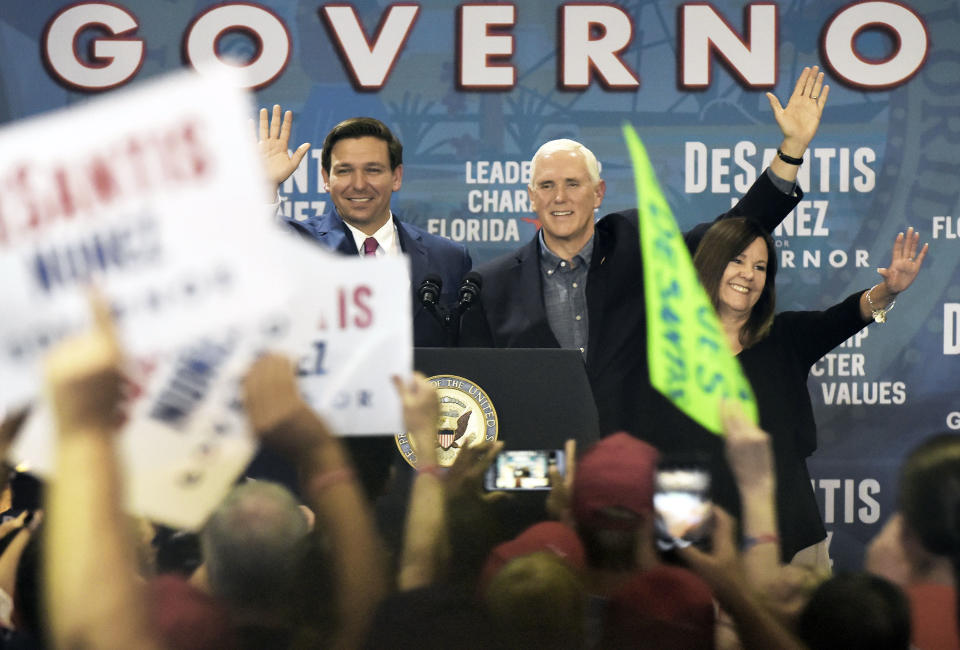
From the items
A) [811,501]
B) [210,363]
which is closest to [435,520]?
[210,363]

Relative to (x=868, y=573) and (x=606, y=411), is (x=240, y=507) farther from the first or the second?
(x=606, y=411)

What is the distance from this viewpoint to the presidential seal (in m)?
2.16

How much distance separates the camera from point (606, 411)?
2857 millimetres

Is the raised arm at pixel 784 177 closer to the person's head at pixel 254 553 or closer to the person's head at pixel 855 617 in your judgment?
the person's head at pixel 855 617

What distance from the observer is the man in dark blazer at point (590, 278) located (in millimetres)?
2865

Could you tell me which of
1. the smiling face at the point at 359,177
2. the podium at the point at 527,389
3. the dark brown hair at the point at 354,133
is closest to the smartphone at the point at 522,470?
the podium at the point at 527,389

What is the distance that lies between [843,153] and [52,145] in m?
4.09

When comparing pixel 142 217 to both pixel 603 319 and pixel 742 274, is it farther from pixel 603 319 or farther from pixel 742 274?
pixel 742 274

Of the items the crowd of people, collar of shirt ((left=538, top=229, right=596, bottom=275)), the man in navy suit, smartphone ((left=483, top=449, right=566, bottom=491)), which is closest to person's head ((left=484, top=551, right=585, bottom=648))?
the crowd of people

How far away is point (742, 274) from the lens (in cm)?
305

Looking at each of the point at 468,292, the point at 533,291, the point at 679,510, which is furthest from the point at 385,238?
the point at 679,510

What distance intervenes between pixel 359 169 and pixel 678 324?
231 cm

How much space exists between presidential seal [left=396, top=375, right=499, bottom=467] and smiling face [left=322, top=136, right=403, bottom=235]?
4.51ft

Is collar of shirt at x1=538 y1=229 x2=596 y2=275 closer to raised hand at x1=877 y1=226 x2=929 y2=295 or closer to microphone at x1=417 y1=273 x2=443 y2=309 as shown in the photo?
microphone at x1=417 y1=273 x2=443 y2=309
